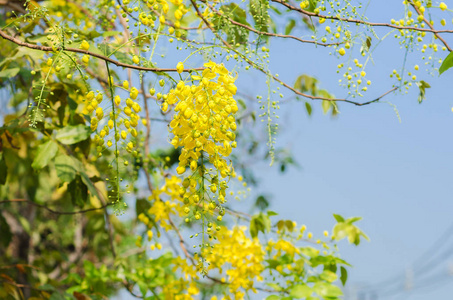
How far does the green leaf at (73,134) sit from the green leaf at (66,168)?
63 millimetres

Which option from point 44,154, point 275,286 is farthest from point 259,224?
point 44,154

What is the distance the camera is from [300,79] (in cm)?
255

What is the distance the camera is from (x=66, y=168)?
1.78 m

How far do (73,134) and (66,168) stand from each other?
110 millimetres

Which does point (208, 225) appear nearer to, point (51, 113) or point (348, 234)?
point (348, 234)

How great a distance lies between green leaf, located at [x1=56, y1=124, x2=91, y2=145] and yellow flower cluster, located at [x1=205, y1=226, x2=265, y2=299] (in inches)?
29.0

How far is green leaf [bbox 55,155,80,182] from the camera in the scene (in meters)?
1.74

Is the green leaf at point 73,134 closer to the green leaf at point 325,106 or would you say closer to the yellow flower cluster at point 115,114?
the yellow flower cluster at point 115,114

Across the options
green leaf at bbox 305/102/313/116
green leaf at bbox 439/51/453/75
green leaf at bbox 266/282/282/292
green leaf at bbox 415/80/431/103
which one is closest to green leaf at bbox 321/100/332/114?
green leaf at bbox 305/102/313/116

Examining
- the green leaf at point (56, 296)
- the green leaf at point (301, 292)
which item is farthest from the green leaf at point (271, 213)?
the green leaf at point (56, 296)

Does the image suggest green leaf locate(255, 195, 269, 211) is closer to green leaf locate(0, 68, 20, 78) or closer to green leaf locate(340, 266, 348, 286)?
green leaf locate(340, 266, 348, 286)

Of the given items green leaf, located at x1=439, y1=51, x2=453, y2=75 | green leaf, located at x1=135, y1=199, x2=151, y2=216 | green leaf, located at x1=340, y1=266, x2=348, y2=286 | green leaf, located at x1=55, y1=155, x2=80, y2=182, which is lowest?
green leaf, located at x1=55, y1=155, x2=80, y2=182

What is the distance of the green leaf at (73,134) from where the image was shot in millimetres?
1788

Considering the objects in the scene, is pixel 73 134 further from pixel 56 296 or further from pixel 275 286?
pixel 275 286
